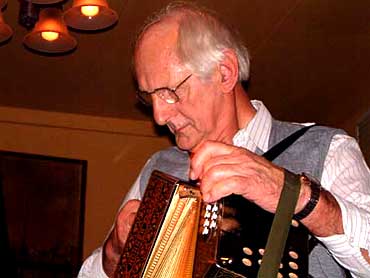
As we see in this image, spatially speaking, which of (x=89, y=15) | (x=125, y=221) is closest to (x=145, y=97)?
(x=125, y=221)

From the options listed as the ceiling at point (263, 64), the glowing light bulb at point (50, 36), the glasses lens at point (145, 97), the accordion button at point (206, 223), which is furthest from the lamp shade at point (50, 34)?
the accordion button at point (206, 223)

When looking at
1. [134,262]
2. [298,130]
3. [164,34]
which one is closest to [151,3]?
[164,34]

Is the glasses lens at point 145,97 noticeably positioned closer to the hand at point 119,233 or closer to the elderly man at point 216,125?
the elderly man at point 216,125

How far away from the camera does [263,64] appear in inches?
157

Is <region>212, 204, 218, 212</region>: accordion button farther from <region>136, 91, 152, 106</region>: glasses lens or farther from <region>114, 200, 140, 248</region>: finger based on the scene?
<region>136, 91, 152, 106</region>: glasses lens

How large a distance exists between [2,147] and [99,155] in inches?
21.2

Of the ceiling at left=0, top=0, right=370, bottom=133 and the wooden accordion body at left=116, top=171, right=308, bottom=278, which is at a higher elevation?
the ceiling at left=0, top=0, right=370, bottom=133

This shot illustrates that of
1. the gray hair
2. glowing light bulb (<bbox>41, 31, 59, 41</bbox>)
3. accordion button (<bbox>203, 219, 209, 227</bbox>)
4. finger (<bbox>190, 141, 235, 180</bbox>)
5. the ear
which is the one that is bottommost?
accordion button (<bbox>203, 219, 209, 227</bbox>)

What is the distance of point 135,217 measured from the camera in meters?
1.36

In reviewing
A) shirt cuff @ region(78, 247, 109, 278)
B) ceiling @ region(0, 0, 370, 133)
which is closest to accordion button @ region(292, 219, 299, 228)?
shirt cuff @ region(78, 247, 109, 278)

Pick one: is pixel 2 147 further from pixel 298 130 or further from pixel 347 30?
pixel 298 130

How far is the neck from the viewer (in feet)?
5.53

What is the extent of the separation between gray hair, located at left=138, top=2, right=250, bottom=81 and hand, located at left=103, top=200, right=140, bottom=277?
1.05 feet

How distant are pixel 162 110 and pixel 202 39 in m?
0.17
